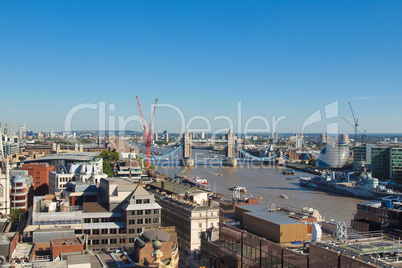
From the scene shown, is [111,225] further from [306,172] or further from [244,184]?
[306,172]

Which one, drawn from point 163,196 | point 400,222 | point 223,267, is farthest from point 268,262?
point 163,196

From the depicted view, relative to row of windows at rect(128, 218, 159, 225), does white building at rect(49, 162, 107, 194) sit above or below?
above

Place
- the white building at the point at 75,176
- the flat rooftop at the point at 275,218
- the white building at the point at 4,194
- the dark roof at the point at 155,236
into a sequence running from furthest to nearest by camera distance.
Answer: the white building at the point at 75,176 → the white building at the point at 4,194 → the dark roof at the point at 155,236 → the flat rooftop at the point at 275,218

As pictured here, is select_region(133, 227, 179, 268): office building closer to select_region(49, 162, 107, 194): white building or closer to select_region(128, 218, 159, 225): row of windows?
select_region(128, 218, 159, 225): row of windows

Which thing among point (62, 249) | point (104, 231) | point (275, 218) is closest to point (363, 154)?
point (104, 231)

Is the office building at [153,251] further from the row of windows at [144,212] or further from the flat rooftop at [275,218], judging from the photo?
the row of windows at [144,212]

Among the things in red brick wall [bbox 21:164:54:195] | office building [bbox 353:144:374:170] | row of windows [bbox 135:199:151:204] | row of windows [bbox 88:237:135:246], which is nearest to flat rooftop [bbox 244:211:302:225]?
row of windows [bbox 135:199:151:204]

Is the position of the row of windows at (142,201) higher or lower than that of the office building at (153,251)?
higher

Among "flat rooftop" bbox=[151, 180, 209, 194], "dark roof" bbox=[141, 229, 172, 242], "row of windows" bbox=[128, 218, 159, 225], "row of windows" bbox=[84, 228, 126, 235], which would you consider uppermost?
"dark roof" bbox=[141, 229, 172, 242]

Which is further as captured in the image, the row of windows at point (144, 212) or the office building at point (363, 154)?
the office building at point (363, 154)

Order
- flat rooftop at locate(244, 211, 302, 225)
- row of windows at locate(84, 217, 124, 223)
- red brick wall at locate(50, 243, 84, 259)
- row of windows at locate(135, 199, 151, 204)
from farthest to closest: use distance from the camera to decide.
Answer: row of windows at locate(135, 199, 151, 204) < row of windows at locate(84, 217, 124, 223) < red brick wall at locate(50, 243, 84, 259) < flat rooftop at locate(244, 211, 302, 225)

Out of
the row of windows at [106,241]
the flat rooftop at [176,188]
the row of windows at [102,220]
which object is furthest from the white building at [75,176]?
the row of windows at [106,241]
